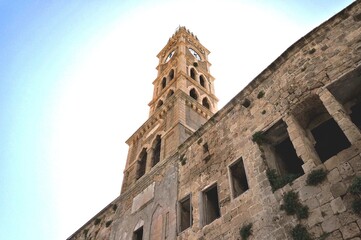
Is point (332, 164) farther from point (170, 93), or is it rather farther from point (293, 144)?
point (170, 93)

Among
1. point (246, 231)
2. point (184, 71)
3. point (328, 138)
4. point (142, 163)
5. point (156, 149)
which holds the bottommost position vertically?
point (246, 231)

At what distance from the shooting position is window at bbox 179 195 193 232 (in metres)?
10.2

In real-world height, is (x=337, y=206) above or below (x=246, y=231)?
below

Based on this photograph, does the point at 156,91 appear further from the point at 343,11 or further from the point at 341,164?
the point at 341,164

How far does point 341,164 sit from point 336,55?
12.0 ft

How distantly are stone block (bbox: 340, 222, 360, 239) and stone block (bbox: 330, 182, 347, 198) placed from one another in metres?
0.70

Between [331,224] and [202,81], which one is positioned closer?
[331,224]

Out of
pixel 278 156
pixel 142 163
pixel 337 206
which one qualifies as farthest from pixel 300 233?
pixel 142 163

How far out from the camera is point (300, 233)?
6.26m

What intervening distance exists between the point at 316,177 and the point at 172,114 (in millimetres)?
11585

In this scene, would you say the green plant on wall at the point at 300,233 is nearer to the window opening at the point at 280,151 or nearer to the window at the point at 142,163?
the window opening at the point at 280,151

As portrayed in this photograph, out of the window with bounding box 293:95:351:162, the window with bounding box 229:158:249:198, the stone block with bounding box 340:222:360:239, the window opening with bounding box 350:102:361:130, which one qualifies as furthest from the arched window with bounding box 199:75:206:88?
the stone block with bounding box 340:222:360:239

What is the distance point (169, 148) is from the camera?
1539 cm

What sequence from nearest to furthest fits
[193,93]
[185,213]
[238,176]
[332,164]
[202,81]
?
1. [332,164]
2. [238,176]
3. [185,213]
4. [193,93]
5. [202,81]
